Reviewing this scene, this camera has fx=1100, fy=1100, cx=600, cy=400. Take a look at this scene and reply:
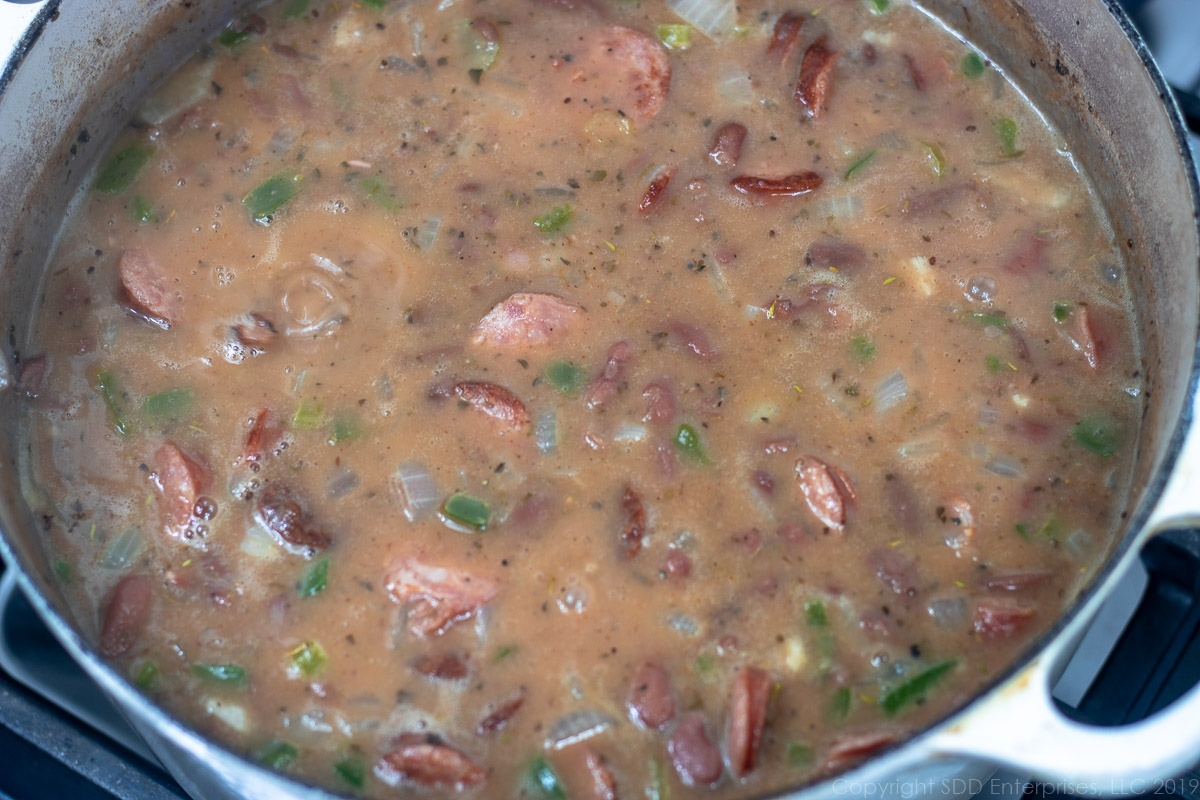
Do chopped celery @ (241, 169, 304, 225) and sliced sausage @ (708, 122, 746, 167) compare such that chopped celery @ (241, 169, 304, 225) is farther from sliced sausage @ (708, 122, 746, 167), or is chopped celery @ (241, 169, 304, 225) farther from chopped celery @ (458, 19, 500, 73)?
sliced sausage @ (708, 122, 746, 167)

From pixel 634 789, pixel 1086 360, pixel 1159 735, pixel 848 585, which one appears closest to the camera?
pixel 1159 735

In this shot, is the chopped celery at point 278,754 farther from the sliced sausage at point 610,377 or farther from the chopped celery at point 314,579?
the sliced sausage at point 610,377

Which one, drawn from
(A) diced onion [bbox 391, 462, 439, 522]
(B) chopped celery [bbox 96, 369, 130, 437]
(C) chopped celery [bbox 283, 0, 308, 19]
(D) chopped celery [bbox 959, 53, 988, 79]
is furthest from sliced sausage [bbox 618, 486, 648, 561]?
(C) chopped celery [bbox 283, 0, 308, 19]

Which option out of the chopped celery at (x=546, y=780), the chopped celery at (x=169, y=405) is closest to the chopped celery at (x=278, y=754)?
the chopped celery at (x=546, y=780)

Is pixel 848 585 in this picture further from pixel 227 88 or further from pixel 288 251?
pixel 227 88

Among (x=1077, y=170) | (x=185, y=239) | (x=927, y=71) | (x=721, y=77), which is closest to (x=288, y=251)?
(x=185, y=239)

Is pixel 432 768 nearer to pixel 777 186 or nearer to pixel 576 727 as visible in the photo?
pixel 576 727

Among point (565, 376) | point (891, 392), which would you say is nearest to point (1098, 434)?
point (891, 392)
